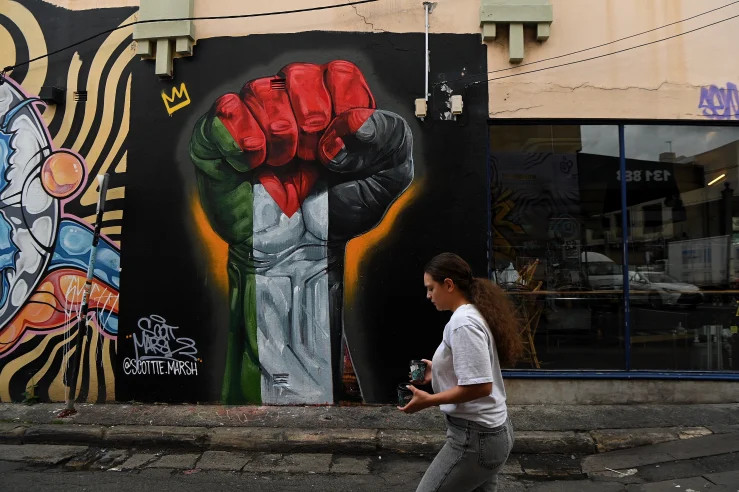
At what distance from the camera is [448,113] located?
695cm

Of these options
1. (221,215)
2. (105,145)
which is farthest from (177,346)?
(105,145)

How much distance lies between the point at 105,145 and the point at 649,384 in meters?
7.72

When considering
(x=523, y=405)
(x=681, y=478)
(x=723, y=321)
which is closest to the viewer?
(x=681, y=478)

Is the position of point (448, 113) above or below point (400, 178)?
above

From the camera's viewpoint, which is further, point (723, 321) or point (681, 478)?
point (723, 321)

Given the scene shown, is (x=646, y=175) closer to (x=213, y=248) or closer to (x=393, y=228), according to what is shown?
(x=393, y=228)

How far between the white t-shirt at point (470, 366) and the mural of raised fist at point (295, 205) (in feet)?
13.7

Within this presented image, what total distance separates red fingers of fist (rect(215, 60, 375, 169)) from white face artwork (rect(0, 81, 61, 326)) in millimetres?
2683

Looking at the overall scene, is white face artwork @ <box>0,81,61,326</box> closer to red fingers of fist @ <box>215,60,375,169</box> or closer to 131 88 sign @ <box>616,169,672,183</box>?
red fingers of fist @ <box>215,60,375,169</box>

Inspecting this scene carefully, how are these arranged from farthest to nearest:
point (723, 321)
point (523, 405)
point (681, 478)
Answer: point (723, 321)
point (523, 405)
point (681, 478)

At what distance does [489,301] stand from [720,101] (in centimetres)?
602

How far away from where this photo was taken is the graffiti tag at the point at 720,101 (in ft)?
22.5

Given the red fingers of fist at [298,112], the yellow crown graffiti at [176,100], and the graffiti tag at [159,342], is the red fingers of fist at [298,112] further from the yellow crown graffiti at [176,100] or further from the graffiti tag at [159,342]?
the graffiti tag at [159,342]

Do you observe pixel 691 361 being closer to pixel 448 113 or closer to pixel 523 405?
pixel 523 405
